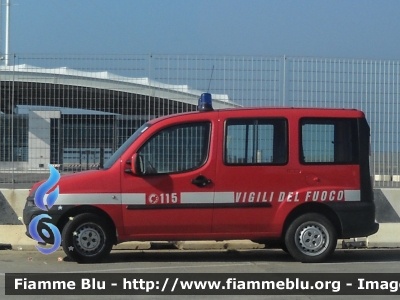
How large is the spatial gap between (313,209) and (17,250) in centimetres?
458

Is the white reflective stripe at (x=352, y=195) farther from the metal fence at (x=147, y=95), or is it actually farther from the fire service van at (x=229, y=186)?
the metal fence at (x=147, y=95)

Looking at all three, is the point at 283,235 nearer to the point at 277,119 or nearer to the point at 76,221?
the point at 277,119

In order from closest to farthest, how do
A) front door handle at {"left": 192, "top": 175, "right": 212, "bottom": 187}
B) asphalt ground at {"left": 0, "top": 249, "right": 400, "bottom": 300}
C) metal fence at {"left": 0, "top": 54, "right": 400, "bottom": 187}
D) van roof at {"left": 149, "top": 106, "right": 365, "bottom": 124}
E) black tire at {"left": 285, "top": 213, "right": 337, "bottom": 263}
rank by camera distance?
1. asphalt ground at {"left": 0, "top": 249, "right": 400, "bottom": 300}
2. front door handle at {"left": 192, "top": 175, "right": 212, "bottom": 187}
3. black tire at {"left": 285, "top": 213, "right": 337, "bottom": 263}
4. van roof at {"left": 149, "top": 106, "right": 365, "bottom": 124}
5. metal fence at {"left": 0, "top": 54, "right": 400, "bottom": 187}

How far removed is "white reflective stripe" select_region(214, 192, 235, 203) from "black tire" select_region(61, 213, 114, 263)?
5.01 feet

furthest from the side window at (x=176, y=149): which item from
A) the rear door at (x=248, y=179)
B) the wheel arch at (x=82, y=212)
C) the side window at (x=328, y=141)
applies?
the side window at (x=328, y=141)

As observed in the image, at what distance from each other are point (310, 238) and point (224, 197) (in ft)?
4.26

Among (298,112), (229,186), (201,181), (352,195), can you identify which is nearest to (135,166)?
(201,181)

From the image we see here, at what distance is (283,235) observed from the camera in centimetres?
1012

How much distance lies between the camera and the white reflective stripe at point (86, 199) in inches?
386

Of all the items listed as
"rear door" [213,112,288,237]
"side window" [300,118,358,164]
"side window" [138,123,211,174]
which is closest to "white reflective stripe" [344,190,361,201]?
"side window" [300,118,358,164]

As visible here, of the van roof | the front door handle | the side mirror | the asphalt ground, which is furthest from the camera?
the van roof

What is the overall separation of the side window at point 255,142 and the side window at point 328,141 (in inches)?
11.4

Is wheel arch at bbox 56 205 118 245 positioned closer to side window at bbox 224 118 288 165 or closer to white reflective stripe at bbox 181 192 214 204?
white reflective stripe at bbox 181 192 214 204

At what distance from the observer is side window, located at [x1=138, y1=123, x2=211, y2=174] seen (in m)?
9.90
